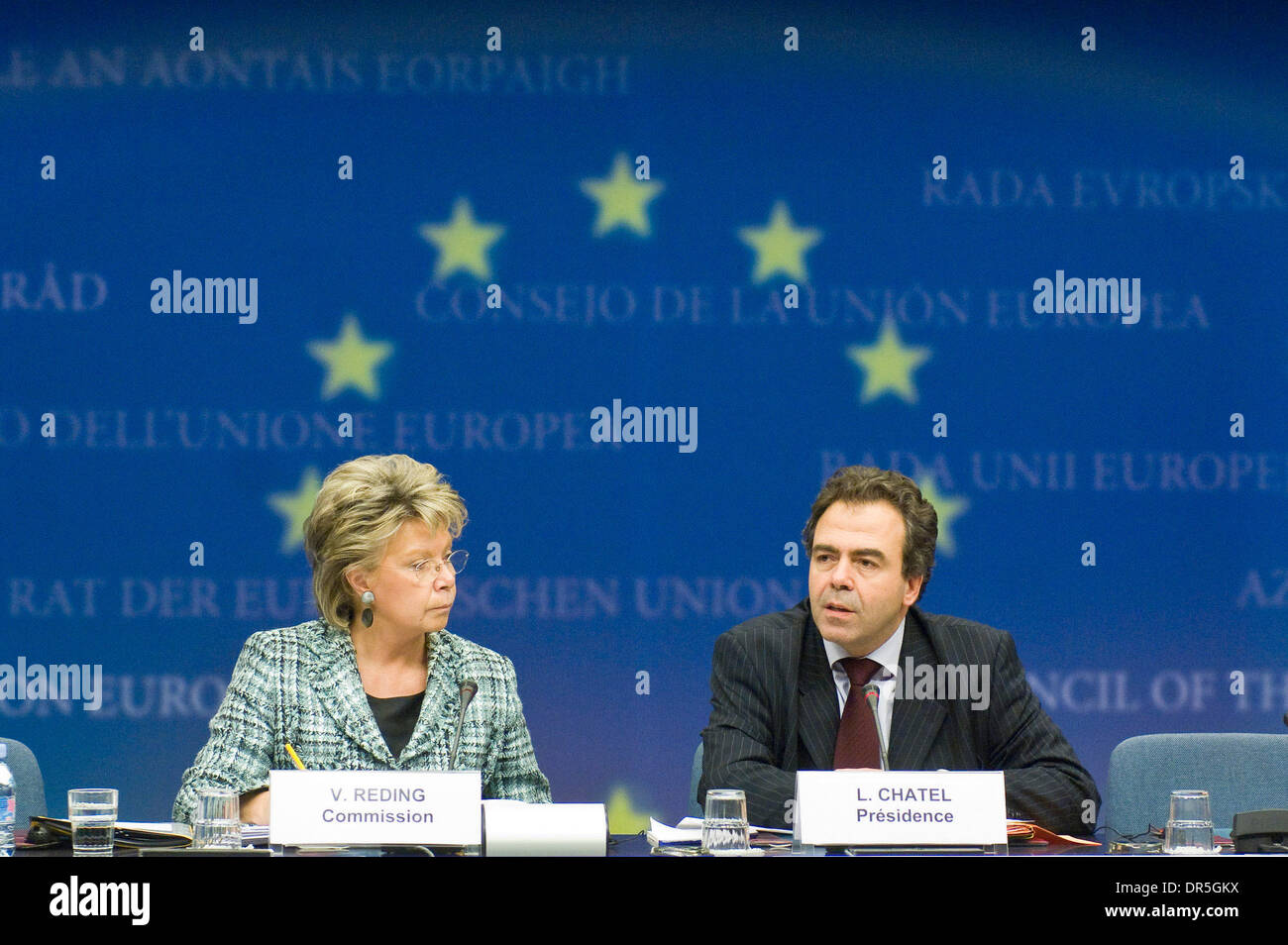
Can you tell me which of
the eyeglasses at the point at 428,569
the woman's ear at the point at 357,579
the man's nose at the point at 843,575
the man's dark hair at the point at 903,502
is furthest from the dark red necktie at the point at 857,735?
the woman's ear at the point at 357,579

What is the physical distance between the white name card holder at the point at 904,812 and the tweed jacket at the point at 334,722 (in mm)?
935

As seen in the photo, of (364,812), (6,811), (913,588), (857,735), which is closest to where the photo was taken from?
(364,812)

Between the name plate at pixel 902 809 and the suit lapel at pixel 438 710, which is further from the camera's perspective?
the suit lapel at pixel 438 710

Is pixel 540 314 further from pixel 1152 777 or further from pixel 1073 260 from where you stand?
pixel 1152 777

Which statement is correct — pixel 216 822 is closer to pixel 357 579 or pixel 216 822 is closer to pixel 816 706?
pixel 357 579

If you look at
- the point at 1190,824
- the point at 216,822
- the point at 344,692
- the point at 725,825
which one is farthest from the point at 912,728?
the point at 216,822

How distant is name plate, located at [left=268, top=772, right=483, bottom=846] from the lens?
6.30 ft

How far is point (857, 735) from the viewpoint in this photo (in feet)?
9.00

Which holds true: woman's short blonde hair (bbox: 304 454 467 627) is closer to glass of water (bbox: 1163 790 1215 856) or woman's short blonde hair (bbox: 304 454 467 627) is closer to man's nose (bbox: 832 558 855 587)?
man's nose (bbox: 832 558 855 587)

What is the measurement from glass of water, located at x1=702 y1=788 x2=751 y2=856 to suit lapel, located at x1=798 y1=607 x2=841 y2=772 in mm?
722

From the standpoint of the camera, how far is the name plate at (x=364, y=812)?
192 cm

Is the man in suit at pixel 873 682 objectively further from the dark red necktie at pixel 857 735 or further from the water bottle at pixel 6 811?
the water bottle at pixel 6 811

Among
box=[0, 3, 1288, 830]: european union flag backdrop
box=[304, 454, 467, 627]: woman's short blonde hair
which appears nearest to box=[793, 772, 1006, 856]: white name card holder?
box=[304, 454, 467, 627]: woman's short blonde hair

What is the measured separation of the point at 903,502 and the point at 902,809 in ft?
3.63
